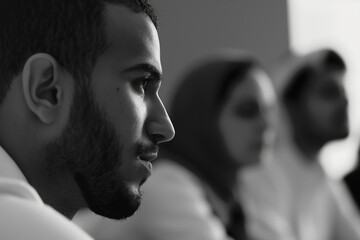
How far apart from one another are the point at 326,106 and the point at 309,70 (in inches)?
5.0

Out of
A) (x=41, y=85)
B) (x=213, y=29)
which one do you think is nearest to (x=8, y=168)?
(x=41, y=85)

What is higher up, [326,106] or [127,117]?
[127,117]

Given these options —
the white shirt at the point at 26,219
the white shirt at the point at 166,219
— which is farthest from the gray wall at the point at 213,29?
the white shirt at the point at 26,219

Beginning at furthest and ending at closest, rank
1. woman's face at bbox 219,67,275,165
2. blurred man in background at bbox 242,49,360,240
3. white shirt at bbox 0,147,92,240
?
1. blurred man in background at bbox 242,49,360,240
2. woman's face at bbox 219,67,275,165
3. white shirt at bbox 0,147,92,240

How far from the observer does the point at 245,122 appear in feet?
6.37

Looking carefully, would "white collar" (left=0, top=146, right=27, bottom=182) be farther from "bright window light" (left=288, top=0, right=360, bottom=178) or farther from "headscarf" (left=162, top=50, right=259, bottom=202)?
"bright window light" (left=288, top=0, right=360, bottom=178)

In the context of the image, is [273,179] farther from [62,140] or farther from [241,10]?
[62,140]

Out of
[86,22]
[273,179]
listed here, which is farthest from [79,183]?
[273,179]

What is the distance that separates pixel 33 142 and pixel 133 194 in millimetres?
110

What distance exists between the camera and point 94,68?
74 centimetres

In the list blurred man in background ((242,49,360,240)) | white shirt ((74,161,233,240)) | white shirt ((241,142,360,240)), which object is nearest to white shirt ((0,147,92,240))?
white shirt ((74,161,233,240))

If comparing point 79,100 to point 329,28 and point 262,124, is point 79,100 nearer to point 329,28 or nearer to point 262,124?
point 262,124

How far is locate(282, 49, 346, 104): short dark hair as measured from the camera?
2375mm

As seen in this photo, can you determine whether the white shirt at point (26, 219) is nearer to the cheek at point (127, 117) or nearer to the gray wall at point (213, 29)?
the cheek at point (127, 117)
